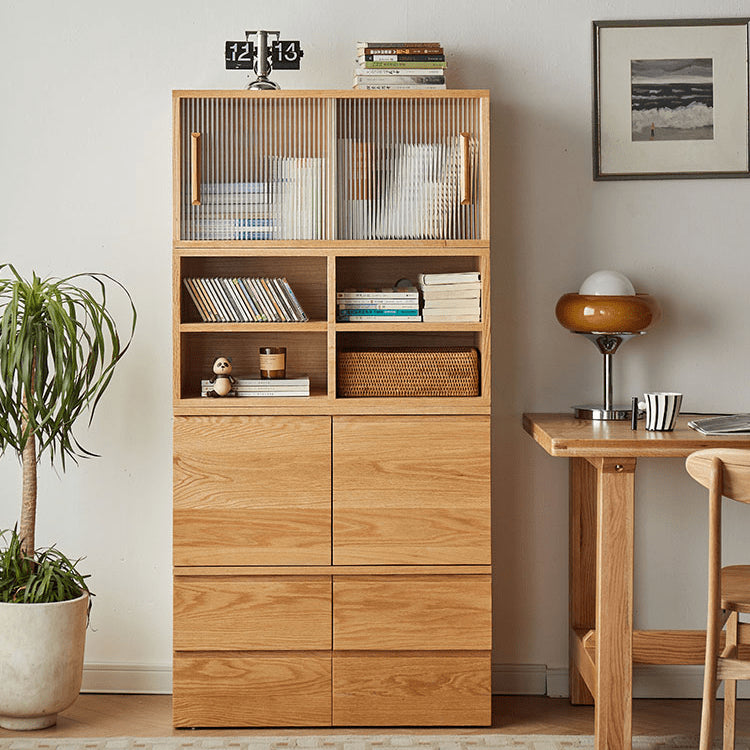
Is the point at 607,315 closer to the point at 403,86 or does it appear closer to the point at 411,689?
the point at 403,86

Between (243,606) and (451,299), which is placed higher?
(451,299)

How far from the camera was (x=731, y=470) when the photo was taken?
205cm

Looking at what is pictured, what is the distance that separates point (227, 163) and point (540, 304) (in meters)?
1.08

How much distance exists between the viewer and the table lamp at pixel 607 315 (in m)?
2.77

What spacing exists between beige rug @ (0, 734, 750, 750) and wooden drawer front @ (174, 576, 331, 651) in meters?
0.28

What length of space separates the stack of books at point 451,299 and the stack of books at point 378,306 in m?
0.04

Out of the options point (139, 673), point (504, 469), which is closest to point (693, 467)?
point (504, 469)

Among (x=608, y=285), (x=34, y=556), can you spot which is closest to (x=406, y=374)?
(x=608, y=285)

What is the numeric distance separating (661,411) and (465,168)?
87 cm

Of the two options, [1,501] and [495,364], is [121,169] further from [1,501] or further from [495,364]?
[495,364]

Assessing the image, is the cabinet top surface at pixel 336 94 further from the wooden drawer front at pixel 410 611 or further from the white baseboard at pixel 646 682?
the white baseboard at pixel 646 682

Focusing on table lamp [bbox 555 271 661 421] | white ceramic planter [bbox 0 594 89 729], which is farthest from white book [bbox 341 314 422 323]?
white ceramic planter [bbox 0 594 89 729]

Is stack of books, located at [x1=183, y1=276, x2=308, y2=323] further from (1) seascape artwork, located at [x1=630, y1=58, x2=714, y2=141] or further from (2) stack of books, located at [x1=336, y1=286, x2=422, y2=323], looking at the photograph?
(1) seascape artwork, located at [x1=630, y1=58, x2=714, y2=141]

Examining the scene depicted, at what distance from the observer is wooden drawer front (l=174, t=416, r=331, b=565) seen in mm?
2752
